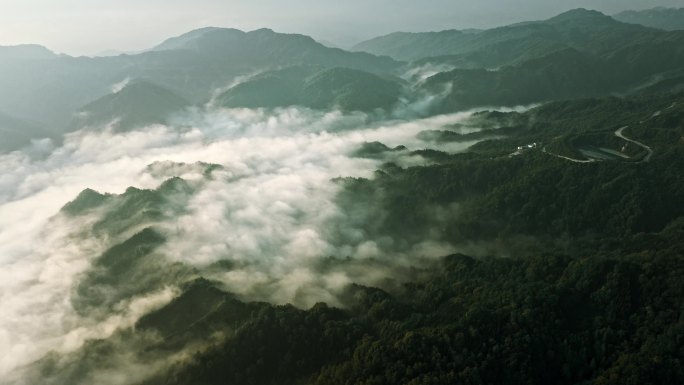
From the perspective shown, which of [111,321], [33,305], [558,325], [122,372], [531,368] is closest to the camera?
[531,368]

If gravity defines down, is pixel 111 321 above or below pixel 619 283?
below

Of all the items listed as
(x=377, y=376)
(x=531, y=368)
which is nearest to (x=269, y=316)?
(x=377, y=376)

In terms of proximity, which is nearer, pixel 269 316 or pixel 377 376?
pixel 377 376

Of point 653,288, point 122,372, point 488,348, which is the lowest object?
point 122,372

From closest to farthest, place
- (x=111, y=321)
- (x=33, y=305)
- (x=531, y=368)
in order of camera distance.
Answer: (x=531, y=368)
(x=111, y=321)
(x=33, y=305)

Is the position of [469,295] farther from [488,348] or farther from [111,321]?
[111,321]

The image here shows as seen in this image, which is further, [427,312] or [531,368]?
[427,312]

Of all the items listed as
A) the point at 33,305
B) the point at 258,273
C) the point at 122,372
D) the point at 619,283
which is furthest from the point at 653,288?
the point at 33,305

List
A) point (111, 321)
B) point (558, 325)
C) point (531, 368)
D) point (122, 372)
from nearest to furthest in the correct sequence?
point (531, 368) < point (558, 325) < point (122, 372) < point (111, 321)

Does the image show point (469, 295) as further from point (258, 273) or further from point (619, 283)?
point (258, 273)
